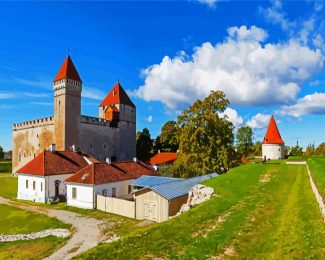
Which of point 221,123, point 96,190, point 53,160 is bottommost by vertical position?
point 96,190

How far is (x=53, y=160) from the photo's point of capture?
124ft

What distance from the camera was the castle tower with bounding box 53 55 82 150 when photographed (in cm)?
5050

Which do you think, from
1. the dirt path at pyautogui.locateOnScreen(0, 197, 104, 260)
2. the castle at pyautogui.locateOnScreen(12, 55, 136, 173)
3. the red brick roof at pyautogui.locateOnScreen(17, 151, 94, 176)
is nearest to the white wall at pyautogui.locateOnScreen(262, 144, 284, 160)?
the castle at pyautogui.locateOnScreen(12, 55, 136, 173)

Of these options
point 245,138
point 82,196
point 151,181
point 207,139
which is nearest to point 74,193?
point 82,196

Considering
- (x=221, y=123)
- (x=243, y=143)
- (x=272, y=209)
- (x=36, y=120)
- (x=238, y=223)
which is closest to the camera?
(x=238, y=223)

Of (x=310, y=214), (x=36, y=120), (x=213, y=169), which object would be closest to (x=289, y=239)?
(x=310, y=214)

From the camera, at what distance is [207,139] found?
36875 mm

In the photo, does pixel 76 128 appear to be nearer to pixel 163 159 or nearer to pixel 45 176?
pixel 45 176

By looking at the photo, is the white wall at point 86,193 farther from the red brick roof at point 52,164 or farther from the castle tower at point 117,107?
the castle tower at point 117,107

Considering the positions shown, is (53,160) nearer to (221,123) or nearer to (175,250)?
(221,123)

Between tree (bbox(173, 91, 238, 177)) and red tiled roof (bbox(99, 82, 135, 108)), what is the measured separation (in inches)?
1119

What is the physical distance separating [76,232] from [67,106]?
32.9 m

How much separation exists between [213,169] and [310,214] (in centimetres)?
2286

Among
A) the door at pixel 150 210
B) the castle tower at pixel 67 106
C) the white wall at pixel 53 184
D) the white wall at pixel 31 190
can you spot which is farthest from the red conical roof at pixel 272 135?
the white wall at pixel 31 190
